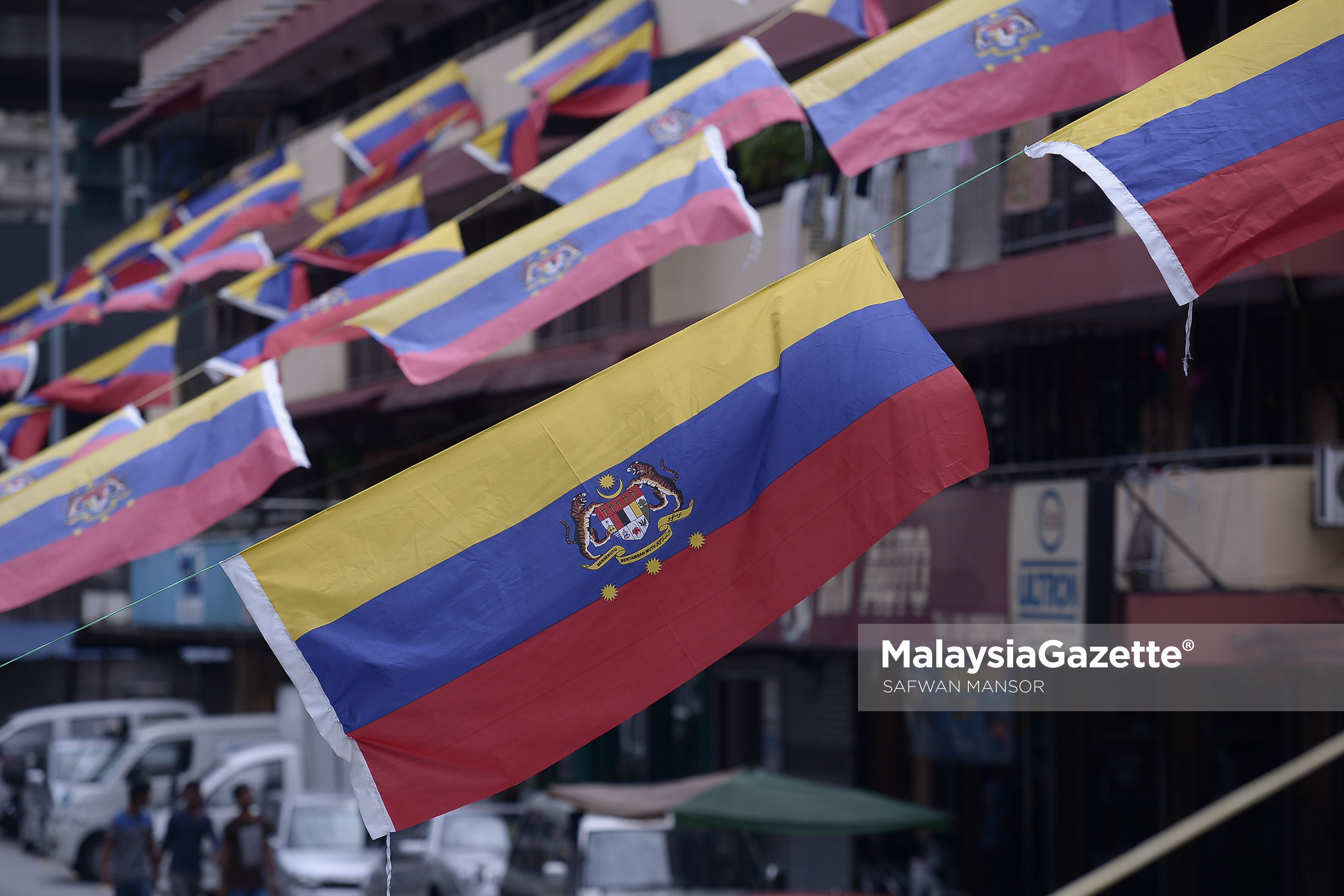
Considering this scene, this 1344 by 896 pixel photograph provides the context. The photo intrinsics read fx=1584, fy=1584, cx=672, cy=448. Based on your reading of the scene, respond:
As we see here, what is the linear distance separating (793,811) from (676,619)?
731cm

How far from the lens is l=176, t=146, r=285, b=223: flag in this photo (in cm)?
2444

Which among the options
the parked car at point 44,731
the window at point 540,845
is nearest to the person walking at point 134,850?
the window at point 540,845

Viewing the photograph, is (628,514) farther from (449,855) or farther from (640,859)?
(449,855)

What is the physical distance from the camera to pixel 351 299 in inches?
483

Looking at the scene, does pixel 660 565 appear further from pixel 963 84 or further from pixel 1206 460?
pixel 1206 460

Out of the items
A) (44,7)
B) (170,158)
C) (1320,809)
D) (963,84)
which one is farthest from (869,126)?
(44,7)

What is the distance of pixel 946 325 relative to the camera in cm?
1347

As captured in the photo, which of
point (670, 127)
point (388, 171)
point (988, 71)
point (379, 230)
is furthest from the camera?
point (388, 171)

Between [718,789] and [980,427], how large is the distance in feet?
25.1

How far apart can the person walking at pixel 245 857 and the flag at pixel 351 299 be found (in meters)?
4.62

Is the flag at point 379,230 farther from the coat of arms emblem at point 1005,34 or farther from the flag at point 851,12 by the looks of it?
the coat of arms emblem at point 1005,34

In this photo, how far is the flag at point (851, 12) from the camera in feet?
37.5

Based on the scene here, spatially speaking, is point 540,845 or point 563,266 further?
point 540,845

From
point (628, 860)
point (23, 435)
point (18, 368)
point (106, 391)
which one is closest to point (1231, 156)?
point (628, 860)
